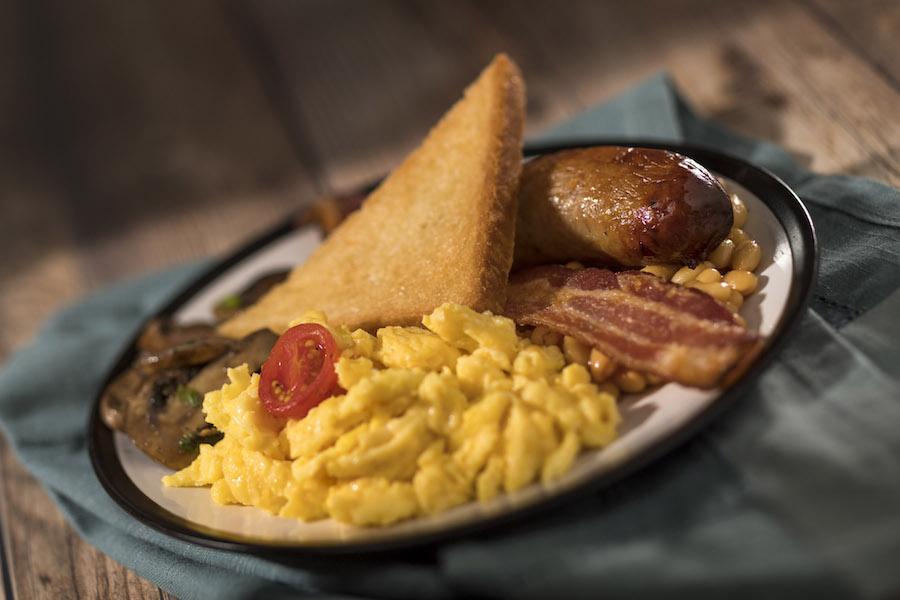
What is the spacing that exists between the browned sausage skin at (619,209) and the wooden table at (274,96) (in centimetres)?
137

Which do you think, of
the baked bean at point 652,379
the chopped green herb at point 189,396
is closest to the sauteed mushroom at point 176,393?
the chopped green herb at point 189,396

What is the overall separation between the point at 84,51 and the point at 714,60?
5918 mm

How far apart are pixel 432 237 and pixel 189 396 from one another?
3.77 feet

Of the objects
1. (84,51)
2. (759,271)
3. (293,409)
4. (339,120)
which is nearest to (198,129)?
(339,120)

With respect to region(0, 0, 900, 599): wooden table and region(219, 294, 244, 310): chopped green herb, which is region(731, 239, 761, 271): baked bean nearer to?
region(0, 0, 900, 599): wooden table

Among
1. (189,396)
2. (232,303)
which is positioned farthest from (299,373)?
(232,303)

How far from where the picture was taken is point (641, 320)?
2.38 m

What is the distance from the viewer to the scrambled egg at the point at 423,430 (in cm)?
211

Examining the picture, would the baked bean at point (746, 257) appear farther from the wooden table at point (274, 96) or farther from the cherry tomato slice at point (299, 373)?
the cherry tomato slice at point (299, 373)

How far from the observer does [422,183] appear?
338 centimetres

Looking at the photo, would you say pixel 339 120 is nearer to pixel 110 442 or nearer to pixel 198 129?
pixel 198 129

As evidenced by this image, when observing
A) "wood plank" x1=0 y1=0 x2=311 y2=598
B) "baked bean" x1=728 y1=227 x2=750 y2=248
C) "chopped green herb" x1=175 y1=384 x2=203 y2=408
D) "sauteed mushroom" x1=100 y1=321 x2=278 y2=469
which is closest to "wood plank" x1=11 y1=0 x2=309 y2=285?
"wood plank" x1=0 y1=0 x2=311 y2=598

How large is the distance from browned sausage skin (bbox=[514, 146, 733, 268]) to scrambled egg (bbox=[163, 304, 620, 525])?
1.80ft

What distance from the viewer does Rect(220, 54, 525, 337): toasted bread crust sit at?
2.89 m
